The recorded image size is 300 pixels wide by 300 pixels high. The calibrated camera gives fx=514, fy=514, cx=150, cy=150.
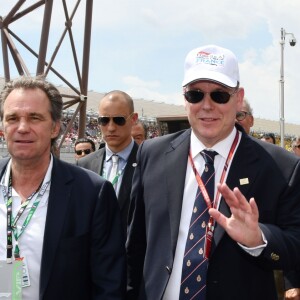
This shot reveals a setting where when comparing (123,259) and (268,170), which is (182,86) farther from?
(123,259)

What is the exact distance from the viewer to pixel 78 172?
278 centimetres

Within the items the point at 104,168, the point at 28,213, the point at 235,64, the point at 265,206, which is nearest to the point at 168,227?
the point at 265,206

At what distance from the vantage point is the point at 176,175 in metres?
2.68

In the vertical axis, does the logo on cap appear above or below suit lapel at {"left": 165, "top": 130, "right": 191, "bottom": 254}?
above

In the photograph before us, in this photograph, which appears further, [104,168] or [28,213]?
[104,168]

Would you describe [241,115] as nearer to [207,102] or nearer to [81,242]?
[207,102]

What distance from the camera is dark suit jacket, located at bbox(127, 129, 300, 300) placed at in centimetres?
245

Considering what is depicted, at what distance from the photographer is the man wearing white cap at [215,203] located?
2.46 meters

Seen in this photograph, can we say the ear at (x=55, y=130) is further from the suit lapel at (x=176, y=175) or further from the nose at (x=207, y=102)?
the nose at (x=207, y=102)

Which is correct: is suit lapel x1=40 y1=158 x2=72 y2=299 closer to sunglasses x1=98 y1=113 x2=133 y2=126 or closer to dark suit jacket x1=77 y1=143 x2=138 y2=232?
dark suit jacket x1=77 y1=143 x2=138 y2=232

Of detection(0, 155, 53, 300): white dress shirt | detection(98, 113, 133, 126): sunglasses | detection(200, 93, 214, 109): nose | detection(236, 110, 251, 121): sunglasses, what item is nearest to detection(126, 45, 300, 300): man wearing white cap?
detection(200, 93, 214, 109): nose

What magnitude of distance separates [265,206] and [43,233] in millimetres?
1101

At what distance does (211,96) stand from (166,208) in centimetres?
61

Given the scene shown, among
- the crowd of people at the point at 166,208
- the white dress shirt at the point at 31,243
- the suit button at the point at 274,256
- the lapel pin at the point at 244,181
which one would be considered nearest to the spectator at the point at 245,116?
the crowd of people at the point at 166,208
